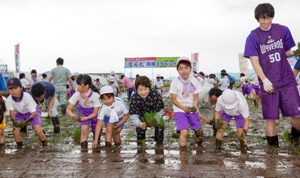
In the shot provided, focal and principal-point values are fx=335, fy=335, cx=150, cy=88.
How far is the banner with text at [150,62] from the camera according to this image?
3256 centimetres

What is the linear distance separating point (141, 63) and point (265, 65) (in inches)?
1097

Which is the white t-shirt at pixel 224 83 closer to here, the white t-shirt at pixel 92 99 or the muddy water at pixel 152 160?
the muddy water at pixel 152 160

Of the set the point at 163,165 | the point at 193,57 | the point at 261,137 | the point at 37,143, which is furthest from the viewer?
the point at 193,57

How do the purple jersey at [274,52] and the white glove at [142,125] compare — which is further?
the white glove at [142,125]

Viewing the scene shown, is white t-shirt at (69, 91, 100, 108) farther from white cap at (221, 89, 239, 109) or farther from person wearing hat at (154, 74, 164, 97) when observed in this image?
person wearing hat at (154, 74, 164, 97)

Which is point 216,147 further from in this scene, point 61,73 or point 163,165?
point 61,73

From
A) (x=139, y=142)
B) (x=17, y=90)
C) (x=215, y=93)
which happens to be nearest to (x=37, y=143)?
(x=17, y=90)

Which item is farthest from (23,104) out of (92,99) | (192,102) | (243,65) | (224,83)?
(243,65)

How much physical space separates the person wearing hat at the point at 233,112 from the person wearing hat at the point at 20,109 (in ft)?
9.34

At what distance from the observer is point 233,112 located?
5336mm

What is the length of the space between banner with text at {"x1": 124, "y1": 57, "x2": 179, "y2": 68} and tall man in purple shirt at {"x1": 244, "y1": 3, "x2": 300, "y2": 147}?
2754cm

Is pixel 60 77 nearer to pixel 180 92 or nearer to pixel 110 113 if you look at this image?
pixel 110 113

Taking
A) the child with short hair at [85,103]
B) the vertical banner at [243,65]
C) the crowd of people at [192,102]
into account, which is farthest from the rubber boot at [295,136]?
the vertical banner at [243,65]

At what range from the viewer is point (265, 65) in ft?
16.7
